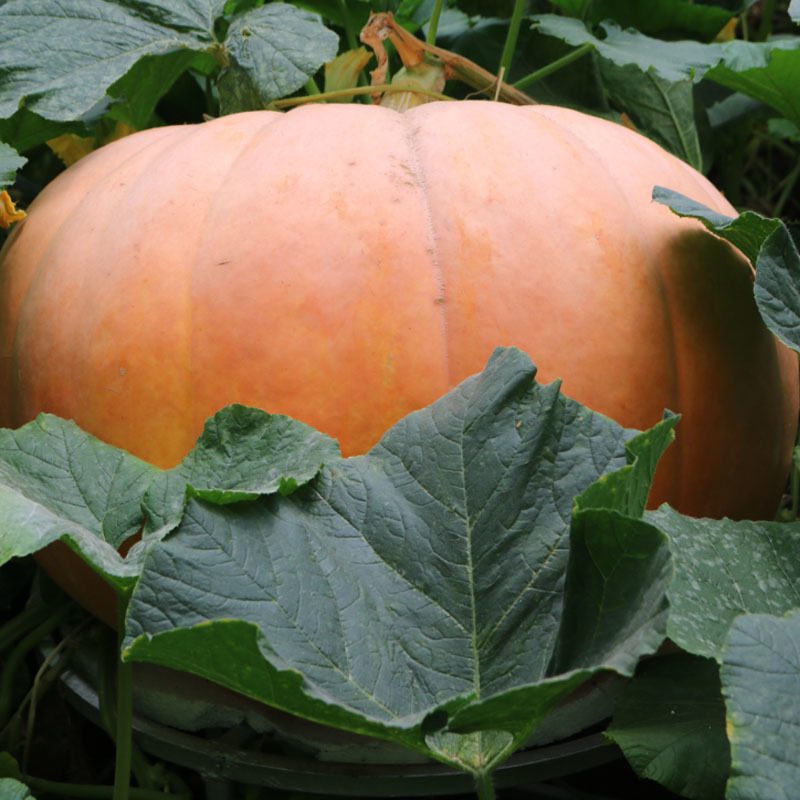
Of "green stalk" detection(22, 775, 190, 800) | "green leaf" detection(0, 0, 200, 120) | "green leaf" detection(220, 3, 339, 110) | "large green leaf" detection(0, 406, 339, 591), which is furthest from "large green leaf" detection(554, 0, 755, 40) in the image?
"green stalk" detection(22, 775, 190, 800)

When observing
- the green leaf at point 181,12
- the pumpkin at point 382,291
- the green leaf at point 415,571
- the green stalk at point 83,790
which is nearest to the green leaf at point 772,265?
the pumpkin at point 382,291

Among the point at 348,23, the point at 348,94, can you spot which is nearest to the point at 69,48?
the point at 348,94

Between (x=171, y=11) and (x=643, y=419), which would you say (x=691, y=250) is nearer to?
(x=643, y=419)

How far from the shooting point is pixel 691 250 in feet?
2.99

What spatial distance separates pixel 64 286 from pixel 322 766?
0.46 meters

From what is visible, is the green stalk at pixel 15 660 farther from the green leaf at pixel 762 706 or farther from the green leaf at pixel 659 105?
the green leaf at pixel 659 105

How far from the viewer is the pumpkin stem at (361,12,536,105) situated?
108cm

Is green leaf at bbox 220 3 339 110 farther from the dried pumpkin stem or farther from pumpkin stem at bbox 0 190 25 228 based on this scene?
pumpkin stem at bbox 0 190 25 228

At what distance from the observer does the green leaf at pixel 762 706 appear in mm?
510

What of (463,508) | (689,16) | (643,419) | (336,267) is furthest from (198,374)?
(689,16)

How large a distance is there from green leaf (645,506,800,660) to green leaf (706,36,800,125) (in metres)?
0.54

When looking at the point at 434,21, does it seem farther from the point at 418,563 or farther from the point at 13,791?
the point at 13,791

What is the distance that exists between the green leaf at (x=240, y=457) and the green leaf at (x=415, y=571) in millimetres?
36

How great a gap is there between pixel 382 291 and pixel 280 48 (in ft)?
1.15
